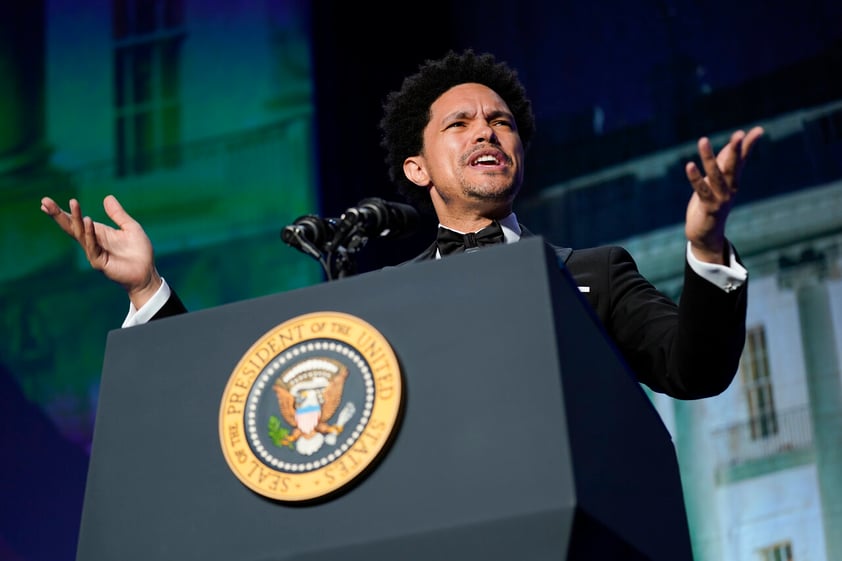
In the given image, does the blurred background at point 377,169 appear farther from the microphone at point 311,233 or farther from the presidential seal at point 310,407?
the presidential seal at point 310,407

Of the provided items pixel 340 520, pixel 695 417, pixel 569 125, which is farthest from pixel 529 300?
pixel 569 125

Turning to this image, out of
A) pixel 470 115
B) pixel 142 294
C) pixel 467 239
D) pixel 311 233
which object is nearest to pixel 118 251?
pixel 142 294

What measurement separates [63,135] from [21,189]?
27cm

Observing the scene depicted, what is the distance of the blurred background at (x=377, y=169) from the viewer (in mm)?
3926

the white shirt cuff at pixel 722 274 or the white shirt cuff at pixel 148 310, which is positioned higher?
the white shirt cuff at pixel 148 310

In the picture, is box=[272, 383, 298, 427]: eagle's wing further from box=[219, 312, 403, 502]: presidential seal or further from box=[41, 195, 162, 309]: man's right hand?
box=[41, 195, 162, 309]: man's right hand

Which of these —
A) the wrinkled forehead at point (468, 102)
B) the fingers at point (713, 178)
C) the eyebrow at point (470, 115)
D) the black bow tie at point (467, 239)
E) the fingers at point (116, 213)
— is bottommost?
the fingers at point (713, 178)

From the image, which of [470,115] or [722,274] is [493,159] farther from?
[722,274]

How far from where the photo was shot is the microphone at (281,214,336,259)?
1.75 metres

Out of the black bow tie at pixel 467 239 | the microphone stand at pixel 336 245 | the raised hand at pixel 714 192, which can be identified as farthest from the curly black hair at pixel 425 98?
the raised hand at pixel 714 192

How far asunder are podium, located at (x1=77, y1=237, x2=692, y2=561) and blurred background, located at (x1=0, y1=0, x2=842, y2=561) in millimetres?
2360

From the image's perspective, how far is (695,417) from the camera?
4.05 m

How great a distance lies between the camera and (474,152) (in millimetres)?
2514

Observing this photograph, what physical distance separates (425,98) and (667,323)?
1.05m
